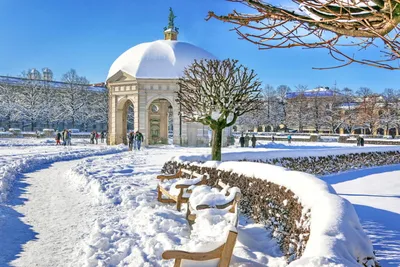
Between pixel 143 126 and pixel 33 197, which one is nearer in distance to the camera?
pixel 33 197

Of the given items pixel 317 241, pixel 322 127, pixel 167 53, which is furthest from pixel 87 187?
pixel 322 127

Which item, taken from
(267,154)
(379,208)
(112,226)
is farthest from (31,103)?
(379,208)

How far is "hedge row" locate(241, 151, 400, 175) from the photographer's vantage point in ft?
54.9

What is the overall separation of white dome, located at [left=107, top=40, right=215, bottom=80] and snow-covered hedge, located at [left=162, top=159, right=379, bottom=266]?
24.1 metres

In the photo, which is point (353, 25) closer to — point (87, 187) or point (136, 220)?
point (136, 220)

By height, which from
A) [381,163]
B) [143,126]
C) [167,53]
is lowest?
[381,163]

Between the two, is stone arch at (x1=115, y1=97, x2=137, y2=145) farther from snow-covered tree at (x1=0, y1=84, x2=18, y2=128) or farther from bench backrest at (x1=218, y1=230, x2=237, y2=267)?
snow-covered tree at (x1=0, y1=84, x2=18, y2=128)

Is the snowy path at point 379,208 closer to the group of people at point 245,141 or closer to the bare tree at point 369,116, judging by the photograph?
the group of people at point 245,141

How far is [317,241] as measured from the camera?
337cm

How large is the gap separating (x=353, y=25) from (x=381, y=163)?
814 inches

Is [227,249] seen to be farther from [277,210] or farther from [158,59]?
[158,59]

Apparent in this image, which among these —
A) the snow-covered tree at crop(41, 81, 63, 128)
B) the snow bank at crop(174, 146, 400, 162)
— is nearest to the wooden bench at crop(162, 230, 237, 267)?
the snow bank at crop(174, 146, 400, 162)

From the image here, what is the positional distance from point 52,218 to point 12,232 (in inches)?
45.2

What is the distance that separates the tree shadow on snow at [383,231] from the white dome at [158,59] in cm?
2569
